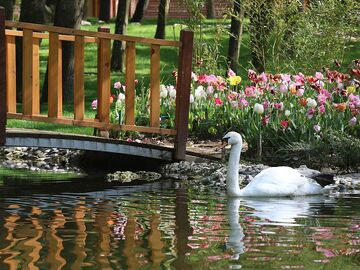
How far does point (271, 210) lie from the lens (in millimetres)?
10586

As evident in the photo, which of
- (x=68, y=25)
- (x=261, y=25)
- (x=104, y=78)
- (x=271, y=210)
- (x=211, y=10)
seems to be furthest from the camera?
(x=211, y=10)

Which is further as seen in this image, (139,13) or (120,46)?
(139,13)

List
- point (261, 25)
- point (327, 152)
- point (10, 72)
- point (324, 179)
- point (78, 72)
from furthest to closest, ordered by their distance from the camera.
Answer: point (261, 25) < point (327, 152) < point (78, 72) < point (10, 72) < point (324, 179)

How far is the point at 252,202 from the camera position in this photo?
11289 mm

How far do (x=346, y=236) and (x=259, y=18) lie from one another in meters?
9.85

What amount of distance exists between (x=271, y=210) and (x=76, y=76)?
3684mm

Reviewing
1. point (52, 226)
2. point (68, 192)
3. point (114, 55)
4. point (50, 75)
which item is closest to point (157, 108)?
point (50, 75)

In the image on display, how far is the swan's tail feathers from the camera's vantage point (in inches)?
467

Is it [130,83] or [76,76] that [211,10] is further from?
[76,76]

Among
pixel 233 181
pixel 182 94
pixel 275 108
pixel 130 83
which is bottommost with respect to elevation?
pixel 233 181

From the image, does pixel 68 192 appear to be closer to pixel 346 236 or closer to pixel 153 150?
pixel 153 150

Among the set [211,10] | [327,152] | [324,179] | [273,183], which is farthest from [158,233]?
[211,10]

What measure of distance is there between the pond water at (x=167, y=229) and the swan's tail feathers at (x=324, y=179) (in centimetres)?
20

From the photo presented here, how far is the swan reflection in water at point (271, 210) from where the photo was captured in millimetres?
8930
